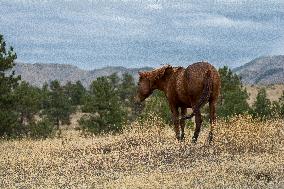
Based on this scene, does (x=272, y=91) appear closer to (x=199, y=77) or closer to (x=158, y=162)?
(x=199, y=77)

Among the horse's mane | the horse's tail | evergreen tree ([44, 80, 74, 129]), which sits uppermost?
the horse's mane

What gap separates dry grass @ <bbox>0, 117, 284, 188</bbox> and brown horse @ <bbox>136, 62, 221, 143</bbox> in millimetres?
803

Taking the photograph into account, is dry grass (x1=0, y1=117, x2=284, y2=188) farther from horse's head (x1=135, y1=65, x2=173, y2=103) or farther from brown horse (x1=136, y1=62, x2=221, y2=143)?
horse's head (x1=135, y1=65, x2=173, y2=103)

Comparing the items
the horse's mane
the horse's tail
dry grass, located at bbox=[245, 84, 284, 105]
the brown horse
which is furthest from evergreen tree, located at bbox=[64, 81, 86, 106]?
the horse's tail

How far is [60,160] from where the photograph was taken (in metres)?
13.3

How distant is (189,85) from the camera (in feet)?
43.3

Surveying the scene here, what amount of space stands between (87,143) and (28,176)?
200 inches

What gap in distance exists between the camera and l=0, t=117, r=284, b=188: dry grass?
29.9 ft

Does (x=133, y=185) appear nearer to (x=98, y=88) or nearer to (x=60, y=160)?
(x=60, y=160)

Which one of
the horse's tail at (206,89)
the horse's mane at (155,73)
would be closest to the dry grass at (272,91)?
the horse's mane at (155,73)

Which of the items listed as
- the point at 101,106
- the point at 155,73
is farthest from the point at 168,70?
the point at 101,106

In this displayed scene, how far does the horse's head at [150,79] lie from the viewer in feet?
48.2

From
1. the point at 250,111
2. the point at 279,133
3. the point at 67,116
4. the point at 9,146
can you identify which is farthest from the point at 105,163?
the point at 67,116

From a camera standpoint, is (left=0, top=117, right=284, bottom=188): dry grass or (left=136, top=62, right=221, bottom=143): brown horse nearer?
(left=0, top=117, right=284, bottom=188): dry grass
